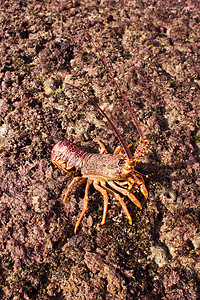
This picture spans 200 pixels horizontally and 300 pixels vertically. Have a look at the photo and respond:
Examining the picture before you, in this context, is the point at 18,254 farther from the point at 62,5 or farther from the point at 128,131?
the point at 62,5

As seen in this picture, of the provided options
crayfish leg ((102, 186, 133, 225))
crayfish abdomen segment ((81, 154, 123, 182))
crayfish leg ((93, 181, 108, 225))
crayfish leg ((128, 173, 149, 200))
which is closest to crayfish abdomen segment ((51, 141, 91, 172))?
crayfish abdomen segment ((81, 154, 123, 182))

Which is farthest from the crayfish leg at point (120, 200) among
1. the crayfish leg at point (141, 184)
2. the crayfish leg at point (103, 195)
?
the crayfish leg at point (141, 184)

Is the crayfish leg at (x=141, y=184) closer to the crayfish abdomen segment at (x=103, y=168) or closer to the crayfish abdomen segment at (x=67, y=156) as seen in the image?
the crayfish abdomen segment at (x=103, y=168)

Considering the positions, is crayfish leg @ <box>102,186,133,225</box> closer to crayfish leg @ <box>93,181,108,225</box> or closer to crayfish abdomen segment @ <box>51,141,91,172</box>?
crayfish leg @ <box>93,181,108,225</box>

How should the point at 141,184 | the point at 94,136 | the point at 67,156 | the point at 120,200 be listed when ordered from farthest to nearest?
the point at 94,136
the point at 67,156
the point at 141,184
the point at 120,200

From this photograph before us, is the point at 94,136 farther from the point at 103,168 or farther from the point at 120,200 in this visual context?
the point at 120,200

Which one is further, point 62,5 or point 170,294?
point 62,5

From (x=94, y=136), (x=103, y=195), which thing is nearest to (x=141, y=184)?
(x=103, y=195)

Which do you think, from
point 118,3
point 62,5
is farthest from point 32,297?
point 118,3
